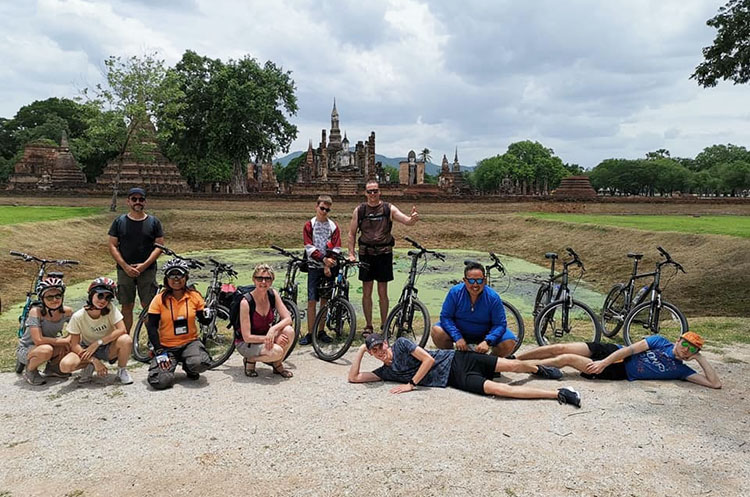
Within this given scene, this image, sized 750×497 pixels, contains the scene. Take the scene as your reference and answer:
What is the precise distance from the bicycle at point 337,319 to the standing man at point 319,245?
0.16m

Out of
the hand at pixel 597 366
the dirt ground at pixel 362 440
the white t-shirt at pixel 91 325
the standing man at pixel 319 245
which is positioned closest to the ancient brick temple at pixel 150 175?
the standing man at pixel 319 245

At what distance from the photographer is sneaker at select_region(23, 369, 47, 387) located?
5.05 metres

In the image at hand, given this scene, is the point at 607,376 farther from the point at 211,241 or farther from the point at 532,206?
the point at 532,206

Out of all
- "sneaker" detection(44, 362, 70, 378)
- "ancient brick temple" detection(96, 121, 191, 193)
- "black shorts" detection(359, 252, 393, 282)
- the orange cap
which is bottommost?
"sneaker" detection(44, 362, 70, 378)

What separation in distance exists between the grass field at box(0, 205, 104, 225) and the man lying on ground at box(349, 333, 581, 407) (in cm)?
1627

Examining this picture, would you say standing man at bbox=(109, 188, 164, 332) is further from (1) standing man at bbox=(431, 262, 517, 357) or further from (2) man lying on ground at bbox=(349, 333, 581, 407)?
(1) standing man at bbox=(431, 262, 517, 357)

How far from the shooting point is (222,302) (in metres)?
6.21

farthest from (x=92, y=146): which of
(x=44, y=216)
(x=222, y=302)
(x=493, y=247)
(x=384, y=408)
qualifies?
(x=384, y=408)

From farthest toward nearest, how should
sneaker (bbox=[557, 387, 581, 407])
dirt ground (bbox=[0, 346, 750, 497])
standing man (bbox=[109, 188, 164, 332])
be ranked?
standing man (bbox=[109, 188, 164, 332])
sneaker (bbox=[557, 387, 581, 407])
dirt ground (bbox=[0, 346, 750, 497])

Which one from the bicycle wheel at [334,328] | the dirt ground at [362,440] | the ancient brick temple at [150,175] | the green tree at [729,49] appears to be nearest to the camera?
the dirt ground at [362,440]

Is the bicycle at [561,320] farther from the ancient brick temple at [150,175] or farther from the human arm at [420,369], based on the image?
the ancient brick temple at [150,175]

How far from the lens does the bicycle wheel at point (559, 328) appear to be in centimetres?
651

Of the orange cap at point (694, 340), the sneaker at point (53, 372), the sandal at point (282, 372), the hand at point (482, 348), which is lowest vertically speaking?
the sandal at point (282, 372)

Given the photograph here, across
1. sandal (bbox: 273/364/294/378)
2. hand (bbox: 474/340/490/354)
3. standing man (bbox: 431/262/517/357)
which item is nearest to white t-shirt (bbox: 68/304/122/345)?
sandal (bbox: 273/364/294/378)
